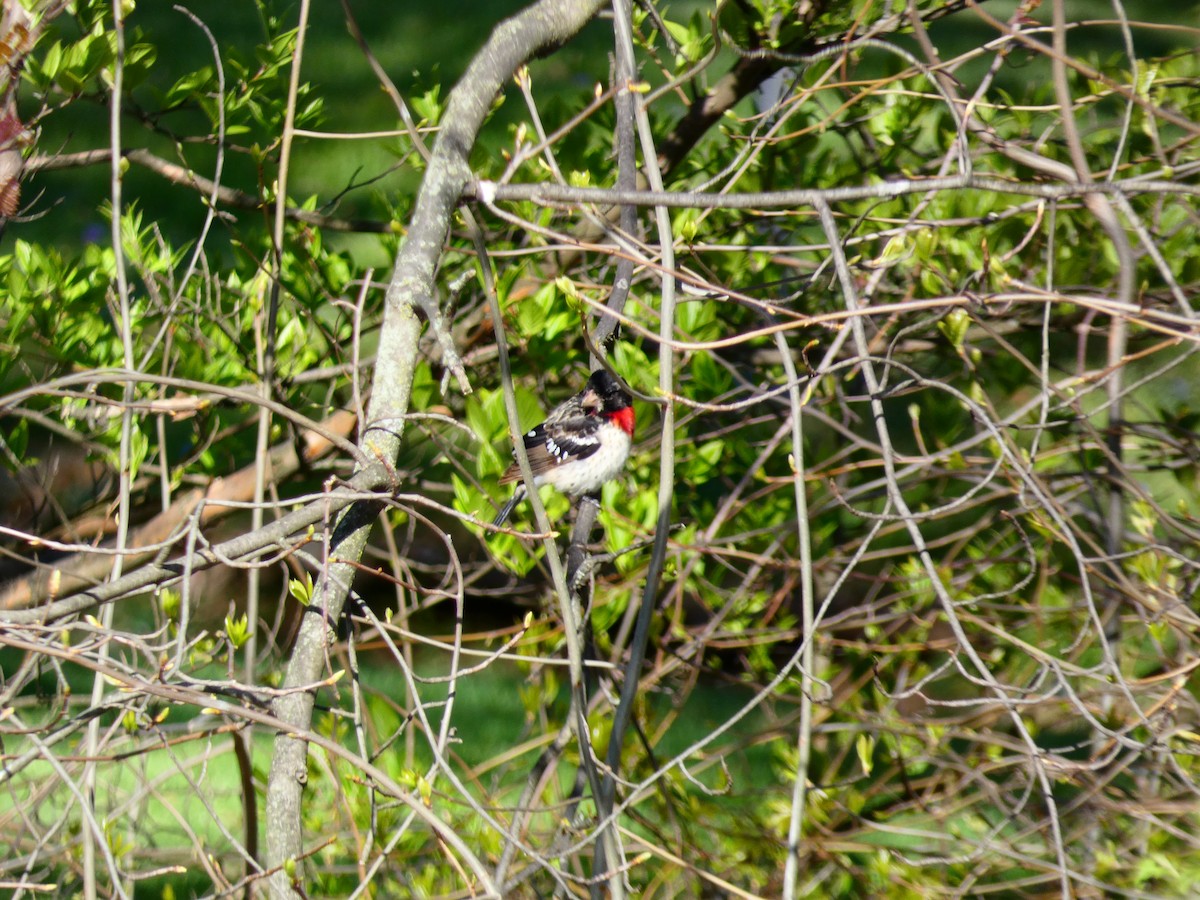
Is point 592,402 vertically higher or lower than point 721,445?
higher

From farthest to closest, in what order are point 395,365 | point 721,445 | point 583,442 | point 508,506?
point 583,442 < point 508,506 < point 721,445 < point 395,365

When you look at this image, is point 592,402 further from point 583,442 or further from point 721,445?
point 721,445

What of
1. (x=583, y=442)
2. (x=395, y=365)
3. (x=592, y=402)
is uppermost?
(x=395, y=365)

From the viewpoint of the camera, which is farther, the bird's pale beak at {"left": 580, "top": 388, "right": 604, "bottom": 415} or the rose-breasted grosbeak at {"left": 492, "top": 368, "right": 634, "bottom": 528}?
the bird's pale beak at {"left": 580, "top": 388, "right": 604, "bottom": 415}

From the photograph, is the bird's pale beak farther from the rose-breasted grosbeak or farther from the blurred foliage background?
the blurred foliage background

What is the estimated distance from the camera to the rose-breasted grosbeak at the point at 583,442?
3250mm

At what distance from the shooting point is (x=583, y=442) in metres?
3.67

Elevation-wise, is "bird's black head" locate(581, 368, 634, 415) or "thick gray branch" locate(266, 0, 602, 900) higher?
"thick gray branch" locate(266, 0, 602, 900)

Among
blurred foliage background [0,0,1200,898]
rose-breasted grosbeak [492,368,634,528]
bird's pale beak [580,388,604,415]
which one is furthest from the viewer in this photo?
bird's pale beak [580,388,604,415]

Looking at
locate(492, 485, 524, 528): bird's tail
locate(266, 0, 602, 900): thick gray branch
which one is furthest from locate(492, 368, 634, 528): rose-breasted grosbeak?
locate(266, 0, 602, 900): thick gray branch

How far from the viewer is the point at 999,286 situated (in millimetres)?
3027

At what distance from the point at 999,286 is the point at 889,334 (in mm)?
543

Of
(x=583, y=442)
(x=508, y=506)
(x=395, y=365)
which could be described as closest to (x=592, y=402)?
(x=583, y=442)

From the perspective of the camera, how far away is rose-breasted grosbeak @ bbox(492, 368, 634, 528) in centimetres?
325
